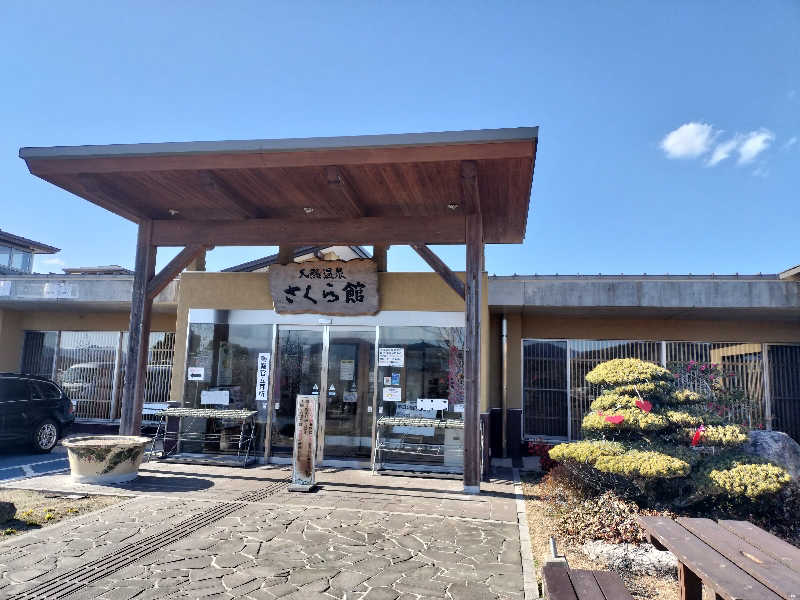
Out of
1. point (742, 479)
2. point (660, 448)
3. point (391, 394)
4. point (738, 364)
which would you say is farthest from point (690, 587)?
point (738, 364)

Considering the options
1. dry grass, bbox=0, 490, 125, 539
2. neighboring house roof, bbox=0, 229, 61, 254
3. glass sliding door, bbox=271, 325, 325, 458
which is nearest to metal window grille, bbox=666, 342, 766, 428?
glass sliding door, bbox=271, 325, 325, 458

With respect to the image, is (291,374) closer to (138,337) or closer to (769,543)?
(138,337)

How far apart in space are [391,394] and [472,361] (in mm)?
2139

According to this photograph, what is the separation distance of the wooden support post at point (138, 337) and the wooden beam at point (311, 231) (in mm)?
237

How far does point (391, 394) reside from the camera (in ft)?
31.7

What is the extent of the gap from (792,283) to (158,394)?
13897 millimetres

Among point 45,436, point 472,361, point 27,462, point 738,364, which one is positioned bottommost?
point 27,462

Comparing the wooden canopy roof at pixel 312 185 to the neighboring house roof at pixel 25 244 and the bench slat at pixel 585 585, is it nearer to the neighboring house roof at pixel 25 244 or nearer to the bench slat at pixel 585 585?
the bench slat at pixel 585 585

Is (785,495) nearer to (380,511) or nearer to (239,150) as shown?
(380,511)

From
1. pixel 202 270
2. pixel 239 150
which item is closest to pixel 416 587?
pixel 239 150

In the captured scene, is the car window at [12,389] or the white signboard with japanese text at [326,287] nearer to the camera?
the white signboard with japanese text at [326,287]

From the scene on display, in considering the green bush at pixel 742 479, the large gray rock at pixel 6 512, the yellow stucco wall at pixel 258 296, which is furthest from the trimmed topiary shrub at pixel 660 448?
the large gray rock at pixel 6 512

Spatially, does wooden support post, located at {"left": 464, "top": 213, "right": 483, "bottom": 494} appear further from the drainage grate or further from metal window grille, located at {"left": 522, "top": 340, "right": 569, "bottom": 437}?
metal window grille, located at {"left": 522, "top": 340, "right": 569, "bottom": 437}

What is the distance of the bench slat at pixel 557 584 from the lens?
3.26 m
